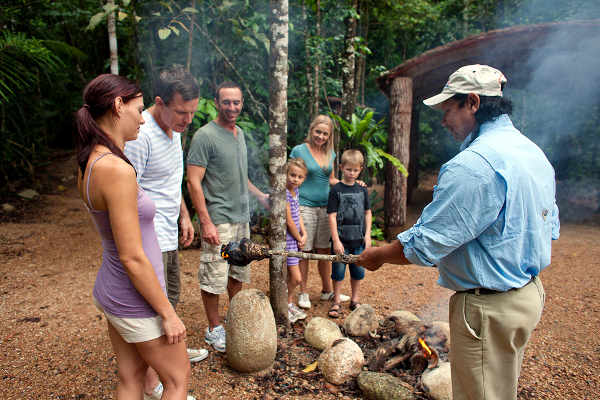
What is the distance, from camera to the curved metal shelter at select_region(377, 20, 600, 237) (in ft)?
19.2

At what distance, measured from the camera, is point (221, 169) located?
10.5 feet

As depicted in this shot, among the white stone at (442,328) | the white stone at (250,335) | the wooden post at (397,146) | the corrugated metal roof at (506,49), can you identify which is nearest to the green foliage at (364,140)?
the wooden post at (397,146)

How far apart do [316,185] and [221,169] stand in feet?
4.34

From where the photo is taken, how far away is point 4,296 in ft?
14.7

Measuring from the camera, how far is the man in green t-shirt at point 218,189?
310cm

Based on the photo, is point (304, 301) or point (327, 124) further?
point (304, 301)

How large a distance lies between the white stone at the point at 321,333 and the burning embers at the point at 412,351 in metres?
0.42

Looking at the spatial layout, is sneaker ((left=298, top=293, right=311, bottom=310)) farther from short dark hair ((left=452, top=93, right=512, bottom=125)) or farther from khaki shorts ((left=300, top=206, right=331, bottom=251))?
short dark hair ((left=452, top=93, right=512, bottom=125))

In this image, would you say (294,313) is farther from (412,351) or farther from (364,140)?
(364,140)

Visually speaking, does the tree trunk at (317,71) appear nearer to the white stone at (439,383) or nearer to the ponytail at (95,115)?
the white stone at (439,383)

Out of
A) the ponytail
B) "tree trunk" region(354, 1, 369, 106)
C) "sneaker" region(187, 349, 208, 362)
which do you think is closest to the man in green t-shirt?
"sneaker" region(187, 349, 208, 362)

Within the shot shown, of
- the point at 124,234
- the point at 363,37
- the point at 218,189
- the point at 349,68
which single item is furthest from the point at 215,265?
the point at 363,37

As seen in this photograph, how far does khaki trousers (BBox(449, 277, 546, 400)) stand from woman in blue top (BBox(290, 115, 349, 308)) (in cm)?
244

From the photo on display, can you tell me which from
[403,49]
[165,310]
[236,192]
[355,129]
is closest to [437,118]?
[403,49]
